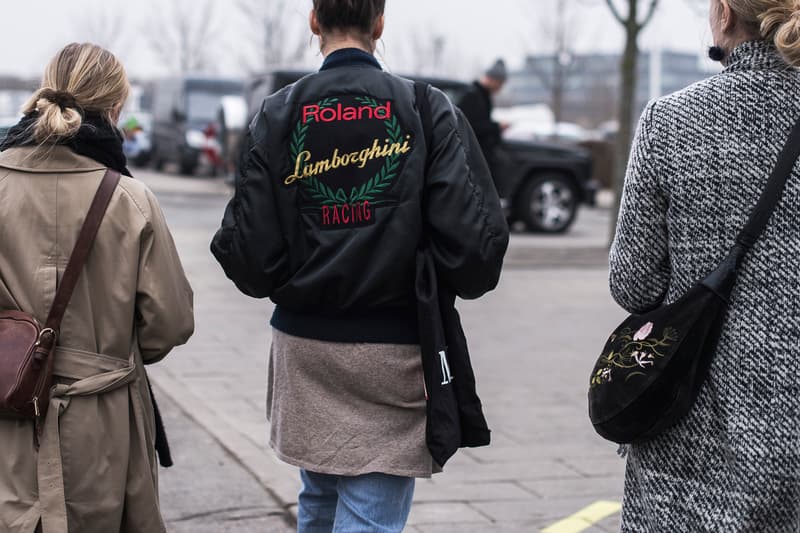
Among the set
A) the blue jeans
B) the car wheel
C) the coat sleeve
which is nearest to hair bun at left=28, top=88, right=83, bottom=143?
the blue jeans

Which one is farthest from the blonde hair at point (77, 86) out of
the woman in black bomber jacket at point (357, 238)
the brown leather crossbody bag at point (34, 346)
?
the woman in black bomber jacket at point (357, 238)

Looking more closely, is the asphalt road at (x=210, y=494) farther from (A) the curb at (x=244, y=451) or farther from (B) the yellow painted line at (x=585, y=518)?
(B) the yellow painted line at (x=585, y=518)

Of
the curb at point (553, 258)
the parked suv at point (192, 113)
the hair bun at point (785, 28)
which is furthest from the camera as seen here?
the parked suv at point (192, 113)

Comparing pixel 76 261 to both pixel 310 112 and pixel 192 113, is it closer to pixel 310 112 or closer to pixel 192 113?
pixel 310 112

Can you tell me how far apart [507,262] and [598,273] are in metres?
1.00

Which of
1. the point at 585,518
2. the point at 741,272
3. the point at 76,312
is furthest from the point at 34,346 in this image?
the point at 585,518

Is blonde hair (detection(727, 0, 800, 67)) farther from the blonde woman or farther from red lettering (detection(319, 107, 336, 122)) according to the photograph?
the blonde woman

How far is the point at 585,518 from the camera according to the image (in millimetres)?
4504

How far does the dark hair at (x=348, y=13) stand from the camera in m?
2.80

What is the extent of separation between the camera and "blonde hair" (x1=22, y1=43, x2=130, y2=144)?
2924 mm

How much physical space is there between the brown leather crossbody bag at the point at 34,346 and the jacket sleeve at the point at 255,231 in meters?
0.30

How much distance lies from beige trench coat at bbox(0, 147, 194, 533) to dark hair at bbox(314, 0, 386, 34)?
1.97ft

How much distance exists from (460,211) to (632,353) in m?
0.53

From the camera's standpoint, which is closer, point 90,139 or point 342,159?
point 342,159
